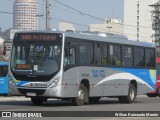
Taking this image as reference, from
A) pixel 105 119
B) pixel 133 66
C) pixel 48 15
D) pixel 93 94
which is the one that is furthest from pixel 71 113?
pixel 48 15

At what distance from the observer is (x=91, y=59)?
2522cm

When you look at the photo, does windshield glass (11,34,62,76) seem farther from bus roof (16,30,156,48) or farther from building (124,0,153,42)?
building (124,0,153,42)

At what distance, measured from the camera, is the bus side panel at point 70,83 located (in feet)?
75.4

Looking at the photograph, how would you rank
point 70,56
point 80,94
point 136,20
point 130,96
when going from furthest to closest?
point 136,20 → point 130,96 → point 80,94 → point 70,56

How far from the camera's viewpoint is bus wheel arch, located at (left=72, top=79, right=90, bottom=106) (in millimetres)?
24016

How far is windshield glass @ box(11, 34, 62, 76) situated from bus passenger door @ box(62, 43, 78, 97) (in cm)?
45

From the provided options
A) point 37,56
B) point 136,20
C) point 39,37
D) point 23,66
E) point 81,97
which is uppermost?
point 136,20

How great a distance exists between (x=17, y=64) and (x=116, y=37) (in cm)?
687

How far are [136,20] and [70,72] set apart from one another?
171 meters

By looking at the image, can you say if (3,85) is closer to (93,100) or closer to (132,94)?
(93,100)

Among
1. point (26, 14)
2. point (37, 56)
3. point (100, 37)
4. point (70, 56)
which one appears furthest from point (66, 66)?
point (26, 14)

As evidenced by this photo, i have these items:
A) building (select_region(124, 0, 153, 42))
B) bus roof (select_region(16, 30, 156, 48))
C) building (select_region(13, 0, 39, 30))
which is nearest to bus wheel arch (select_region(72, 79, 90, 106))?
bus roof (select_region(16, 30, 156, 48))

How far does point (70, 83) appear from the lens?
76.8ft

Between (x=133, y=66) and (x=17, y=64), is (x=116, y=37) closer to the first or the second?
(x=133, y=66)
